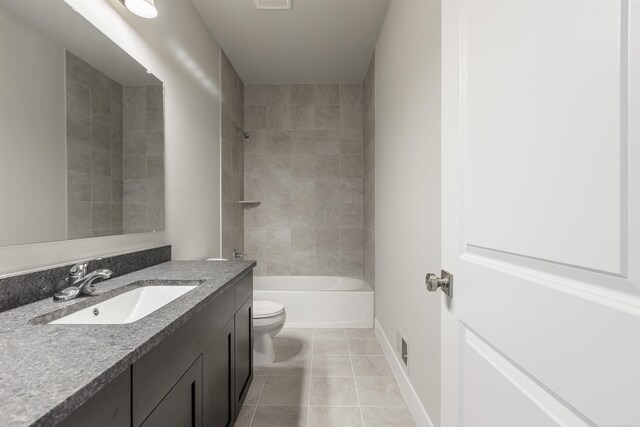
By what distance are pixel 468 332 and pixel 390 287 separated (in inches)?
60.2

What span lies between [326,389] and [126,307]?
1.31m

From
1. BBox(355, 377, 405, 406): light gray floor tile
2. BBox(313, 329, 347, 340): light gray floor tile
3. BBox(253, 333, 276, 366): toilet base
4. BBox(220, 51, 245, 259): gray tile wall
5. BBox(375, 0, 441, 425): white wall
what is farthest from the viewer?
BBox(220, 51, 245, 259): gray tile wall

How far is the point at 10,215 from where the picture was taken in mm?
941

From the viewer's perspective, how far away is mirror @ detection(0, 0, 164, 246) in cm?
95

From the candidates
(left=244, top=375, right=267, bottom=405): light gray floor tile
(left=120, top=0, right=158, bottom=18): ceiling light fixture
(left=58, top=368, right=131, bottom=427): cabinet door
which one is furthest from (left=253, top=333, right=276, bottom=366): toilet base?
(left=120, top=0, right=158, bottom=18): ceiling light fixture

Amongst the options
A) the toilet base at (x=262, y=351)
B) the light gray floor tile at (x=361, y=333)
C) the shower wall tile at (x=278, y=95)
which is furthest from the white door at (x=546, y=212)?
the shower wall tile at (x=278, y=95)

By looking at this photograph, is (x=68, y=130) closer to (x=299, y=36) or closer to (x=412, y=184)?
(x=412, y=184)

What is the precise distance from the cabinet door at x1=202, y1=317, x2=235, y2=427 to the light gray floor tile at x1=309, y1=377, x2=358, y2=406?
1.82 ft

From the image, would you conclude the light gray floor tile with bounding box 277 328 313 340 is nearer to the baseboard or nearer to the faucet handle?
the baseboard

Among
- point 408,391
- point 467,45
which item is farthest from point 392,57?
point 408,391

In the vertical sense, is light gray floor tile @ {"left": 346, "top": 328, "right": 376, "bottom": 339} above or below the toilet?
below

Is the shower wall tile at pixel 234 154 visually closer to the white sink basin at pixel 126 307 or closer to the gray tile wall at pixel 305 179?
the gray tile wall at pixel 305 179

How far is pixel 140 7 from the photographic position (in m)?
1.43

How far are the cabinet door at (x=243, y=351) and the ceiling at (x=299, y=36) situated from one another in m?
2.10
